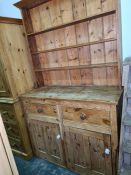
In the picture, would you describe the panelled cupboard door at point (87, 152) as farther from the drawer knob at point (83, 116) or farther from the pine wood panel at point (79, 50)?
the pine wood panel at point (79, 50)

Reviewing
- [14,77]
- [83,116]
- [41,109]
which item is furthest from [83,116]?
[14,77]

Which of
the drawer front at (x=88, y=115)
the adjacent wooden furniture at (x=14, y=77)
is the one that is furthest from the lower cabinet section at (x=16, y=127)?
the drawer front at (x=88, y=115)

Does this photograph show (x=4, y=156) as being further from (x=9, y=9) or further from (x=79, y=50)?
(x=9, y=9)

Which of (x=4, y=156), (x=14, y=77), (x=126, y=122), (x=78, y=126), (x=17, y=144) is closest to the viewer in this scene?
(x=4, y=156)

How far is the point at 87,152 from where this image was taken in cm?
170

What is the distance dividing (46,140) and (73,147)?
422 millimetres

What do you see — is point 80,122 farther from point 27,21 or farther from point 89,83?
point 27,21

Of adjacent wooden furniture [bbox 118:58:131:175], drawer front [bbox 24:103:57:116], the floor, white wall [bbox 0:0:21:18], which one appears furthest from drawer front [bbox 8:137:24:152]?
white wall [bbox 0:0:21:18]

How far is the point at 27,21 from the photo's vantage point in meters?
2.08

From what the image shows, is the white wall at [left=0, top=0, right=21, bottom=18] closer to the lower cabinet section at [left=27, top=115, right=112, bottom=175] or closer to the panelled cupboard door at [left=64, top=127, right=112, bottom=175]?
the lower cabinet section at [left=27, top=115, right=112, bottom=175]

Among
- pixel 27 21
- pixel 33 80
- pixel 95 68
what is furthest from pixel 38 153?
pixel 27 21

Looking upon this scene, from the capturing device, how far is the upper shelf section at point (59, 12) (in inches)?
63.7

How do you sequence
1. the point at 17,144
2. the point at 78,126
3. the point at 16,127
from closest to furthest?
the point at 78,126 < the point at 16,127 < the point at 17,144

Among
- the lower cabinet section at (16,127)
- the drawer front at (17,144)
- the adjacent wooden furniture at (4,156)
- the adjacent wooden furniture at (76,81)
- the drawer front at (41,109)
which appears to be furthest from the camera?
the drawer front at (17,144)
